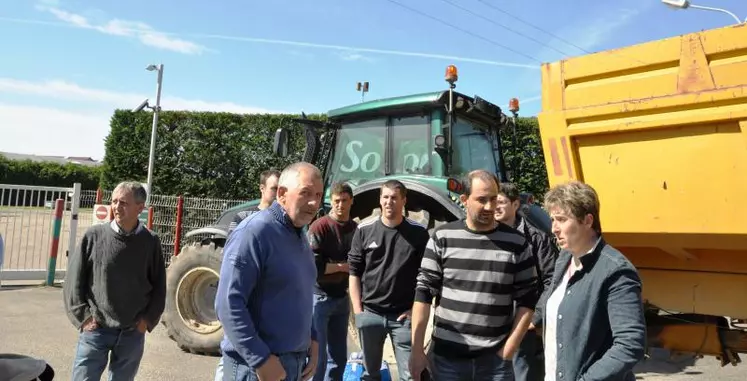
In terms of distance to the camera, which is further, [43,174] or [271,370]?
[43,174]

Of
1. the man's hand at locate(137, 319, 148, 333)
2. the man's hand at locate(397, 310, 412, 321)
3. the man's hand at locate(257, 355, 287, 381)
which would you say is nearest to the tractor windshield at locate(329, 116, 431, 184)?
the man's hand at locate(397, 310, 412, 321)

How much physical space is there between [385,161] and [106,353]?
116 inches

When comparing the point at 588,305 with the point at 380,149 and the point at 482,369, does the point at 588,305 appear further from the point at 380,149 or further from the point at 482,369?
the point at 380,149

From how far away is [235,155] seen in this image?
14.0 metres

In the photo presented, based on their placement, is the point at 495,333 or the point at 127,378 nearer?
the point at 495,333

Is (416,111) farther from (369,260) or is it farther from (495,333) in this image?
(495,333)

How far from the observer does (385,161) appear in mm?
5098

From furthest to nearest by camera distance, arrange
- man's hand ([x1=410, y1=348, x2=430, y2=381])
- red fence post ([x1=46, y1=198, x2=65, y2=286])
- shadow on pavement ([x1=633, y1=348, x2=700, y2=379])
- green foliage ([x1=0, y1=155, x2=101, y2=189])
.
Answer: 1. green foliage ([x1=0, y1=155, x2=101, y2=189])
2. red fence post ([x1=46, y1=198, x2=65, y2=286])
3. shadow on pavement ([x1=633, y1=348, x2=700, y2=379])
4. man's hand ([x1=410, y1=348, x2=430, y2=381])

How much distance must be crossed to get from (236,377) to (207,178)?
12.5m

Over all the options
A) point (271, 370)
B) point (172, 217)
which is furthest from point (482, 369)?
point (172, 217)

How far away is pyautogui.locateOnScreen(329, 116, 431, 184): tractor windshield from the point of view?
491 centimetres

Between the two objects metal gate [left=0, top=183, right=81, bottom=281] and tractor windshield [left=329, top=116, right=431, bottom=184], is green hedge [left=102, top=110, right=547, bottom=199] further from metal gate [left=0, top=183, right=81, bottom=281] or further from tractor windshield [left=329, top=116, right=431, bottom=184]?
tractor windshield [left=329, top=116, right=431, bottom=184]

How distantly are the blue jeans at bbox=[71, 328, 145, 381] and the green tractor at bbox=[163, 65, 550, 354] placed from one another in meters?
2.20

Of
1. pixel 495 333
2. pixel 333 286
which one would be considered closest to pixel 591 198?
pixel 495 333
